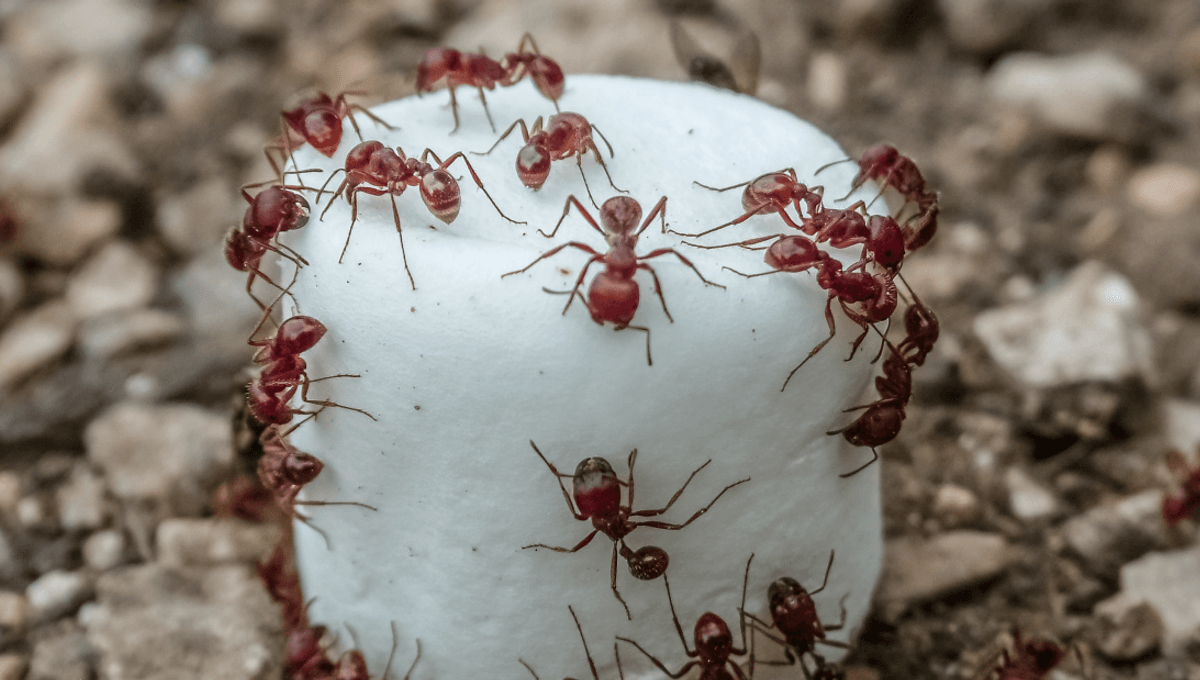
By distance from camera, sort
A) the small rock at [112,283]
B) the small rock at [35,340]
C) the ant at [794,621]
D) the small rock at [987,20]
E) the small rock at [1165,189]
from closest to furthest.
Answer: the ant at [794,621]
the small rock at [35,340]
the small rock at [112,283]
the small rock at [1165,189]
the small rock at [987,20]

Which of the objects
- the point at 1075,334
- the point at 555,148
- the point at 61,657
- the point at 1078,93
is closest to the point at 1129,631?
the point at 1075,334

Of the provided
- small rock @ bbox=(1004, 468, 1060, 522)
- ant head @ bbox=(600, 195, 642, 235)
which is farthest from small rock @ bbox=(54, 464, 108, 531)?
small rock @ bbox=(1004, 468, 1060, 522)

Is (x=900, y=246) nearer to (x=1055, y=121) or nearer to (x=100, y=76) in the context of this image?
(x=1055, y=121)

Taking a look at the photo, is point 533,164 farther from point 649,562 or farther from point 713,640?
point 713,640

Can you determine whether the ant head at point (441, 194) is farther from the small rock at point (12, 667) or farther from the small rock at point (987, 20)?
the small rock at point (987, 20)

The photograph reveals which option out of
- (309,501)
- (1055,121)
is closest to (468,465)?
(309,501)

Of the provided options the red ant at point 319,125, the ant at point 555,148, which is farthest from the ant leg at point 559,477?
the red ant at point 319,125

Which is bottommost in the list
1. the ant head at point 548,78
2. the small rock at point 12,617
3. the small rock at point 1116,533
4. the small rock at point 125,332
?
the small rock at point 12,617

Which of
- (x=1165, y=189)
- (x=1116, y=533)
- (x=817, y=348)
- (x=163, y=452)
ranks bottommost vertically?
(x=817, y=348)
